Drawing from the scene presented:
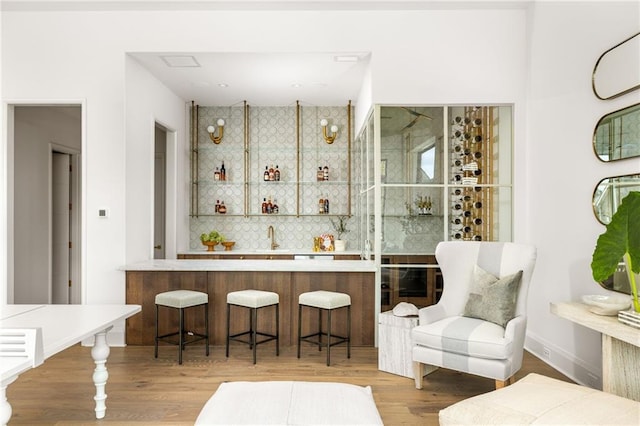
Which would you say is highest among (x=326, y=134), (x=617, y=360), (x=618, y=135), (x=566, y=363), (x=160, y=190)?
(x=326, y=134)

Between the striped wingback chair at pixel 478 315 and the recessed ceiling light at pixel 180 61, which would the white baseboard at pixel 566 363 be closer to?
the striped wingback chair at pixel 478 315

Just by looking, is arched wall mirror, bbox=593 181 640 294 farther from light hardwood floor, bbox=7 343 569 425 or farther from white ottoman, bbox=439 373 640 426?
white ottoman, bbox=439 373 640 426

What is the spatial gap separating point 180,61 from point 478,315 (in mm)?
3708

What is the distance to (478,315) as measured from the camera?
3234 millimetres

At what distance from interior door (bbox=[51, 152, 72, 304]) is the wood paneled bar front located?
257 cm

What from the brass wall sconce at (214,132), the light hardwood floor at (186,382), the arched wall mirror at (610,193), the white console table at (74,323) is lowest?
the light hardwood floor at (186,382)

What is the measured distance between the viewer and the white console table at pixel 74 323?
223 cm

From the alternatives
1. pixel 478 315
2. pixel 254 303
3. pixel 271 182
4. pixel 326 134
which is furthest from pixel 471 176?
pixel 271 182

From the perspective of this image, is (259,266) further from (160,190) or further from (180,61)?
(160,190)

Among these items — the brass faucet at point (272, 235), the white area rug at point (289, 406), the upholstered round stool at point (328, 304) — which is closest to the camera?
the white area rug at point (289, 406)

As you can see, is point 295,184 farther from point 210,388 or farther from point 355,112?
point 210,388

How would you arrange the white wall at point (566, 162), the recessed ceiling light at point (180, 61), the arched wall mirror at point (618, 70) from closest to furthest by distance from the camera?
the arched wall mirror at point (618, 70) < the white wall at point (566, 162) < the recessed ceiling light at point (180, 61)

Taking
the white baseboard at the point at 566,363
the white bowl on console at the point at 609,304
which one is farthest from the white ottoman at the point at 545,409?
the white baseboard at the point at 566,363

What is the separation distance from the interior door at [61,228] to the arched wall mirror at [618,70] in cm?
621
